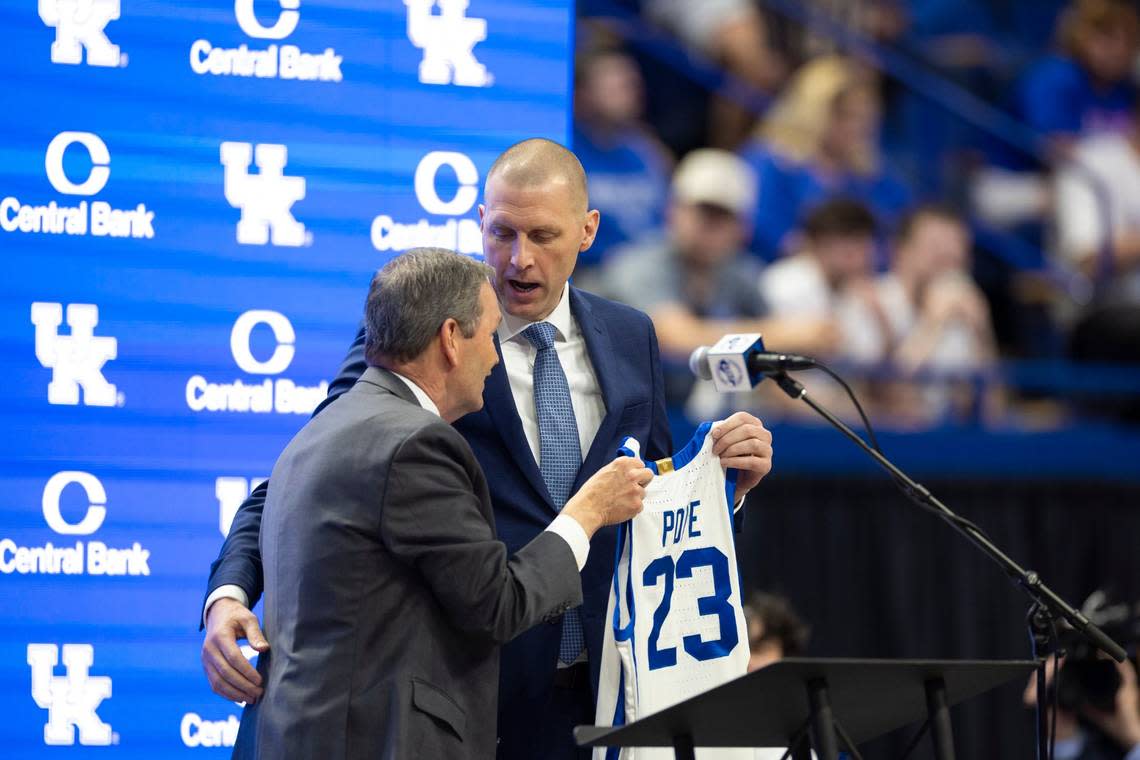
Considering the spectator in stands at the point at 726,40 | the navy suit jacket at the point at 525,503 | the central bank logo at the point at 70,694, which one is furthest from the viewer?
the spectator in stands at the point at 726,40

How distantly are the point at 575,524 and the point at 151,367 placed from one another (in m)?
1.23

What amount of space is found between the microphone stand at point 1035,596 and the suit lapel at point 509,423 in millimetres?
506

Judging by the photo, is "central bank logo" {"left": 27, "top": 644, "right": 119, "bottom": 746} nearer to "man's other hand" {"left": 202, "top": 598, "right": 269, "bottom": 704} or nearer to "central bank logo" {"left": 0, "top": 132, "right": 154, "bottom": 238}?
"man's other hand" {"left": 202, "top": 598, "right": 269, "bottom": 704}

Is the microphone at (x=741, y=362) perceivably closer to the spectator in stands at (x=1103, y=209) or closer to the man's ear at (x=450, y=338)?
the man's ear at (x=450, y=338)

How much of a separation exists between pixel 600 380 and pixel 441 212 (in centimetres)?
78

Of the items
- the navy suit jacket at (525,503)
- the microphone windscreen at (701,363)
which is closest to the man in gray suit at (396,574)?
the navy suit jacket at (525,503)

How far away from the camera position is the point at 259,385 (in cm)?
365

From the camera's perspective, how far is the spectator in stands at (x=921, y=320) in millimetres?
6281

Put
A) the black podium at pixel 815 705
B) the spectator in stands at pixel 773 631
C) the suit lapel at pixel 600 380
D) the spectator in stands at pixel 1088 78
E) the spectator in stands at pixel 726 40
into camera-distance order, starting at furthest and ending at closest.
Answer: the spectator in stands at pixel 1088 78 < the spectator in stands at pixel 726 40 < the spectator in stands at pixel 773 631 < the suit lapel at pixel 600 380 < the black podium at pixel 815 705

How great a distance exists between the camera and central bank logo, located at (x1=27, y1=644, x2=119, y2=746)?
347cm

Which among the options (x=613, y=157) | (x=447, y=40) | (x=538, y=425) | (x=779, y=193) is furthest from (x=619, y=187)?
(x=538, y=425)

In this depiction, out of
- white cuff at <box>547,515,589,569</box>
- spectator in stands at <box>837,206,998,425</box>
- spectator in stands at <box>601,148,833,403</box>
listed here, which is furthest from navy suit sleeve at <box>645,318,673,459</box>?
spectator in stands at <box>837,206,998,425</box>

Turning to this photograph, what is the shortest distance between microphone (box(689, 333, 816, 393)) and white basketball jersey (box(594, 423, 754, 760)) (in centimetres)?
18

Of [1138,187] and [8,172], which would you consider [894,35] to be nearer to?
[1138,187]
